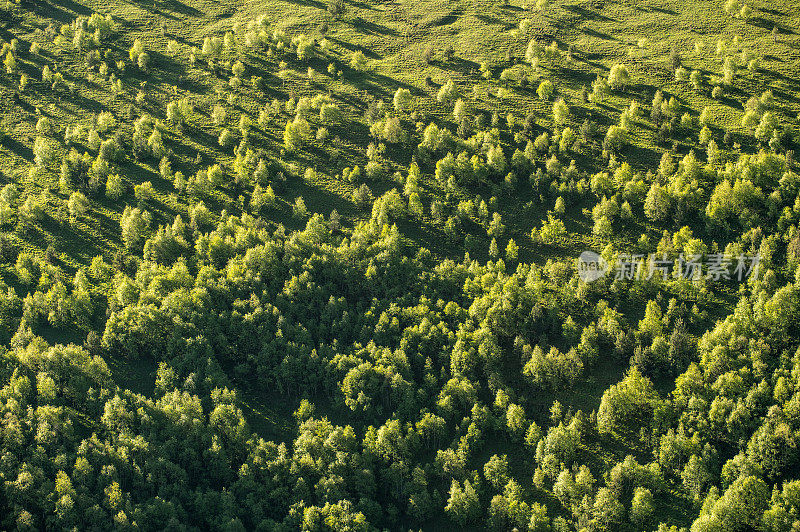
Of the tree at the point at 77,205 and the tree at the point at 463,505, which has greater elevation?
the tree at the point at 77,205

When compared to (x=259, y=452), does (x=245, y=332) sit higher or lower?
higher

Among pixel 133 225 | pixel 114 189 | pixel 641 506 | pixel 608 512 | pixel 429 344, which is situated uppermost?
pixel 114 189

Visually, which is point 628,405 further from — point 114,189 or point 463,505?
point 114,189

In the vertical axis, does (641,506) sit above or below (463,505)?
above

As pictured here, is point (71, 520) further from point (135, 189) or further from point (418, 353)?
point (135, 189)

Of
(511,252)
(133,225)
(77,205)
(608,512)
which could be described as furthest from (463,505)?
(77,205)

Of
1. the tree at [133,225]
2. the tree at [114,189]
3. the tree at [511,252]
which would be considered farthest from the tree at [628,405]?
the tree at [114,189]

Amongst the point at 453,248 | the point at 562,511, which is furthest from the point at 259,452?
the point at 453,248

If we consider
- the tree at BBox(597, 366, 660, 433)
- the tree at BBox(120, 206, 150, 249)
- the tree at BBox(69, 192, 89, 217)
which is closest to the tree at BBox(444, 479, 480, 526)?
the tree at BBox(597, 366, 660, 433)

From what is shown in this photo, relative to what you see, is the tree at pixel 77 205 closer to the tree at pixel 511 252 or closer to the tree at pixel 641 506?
the tree at pixel 511 252

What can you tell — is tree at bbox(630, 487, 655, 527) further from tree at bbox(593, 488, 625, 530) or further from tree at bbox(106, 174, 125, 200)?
tree at bbox(106, 174, 125, 200)

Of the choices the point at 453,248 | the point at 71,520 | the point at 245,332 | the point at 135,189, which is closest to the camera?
the point at 71,520
